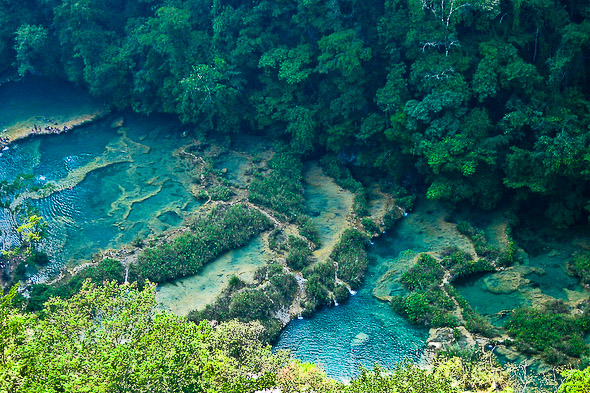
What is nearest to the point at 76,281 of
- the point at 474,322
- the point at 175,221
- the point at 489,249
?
the point at 175,221

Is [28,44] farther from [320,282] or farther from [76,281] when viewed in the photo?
[320,282]

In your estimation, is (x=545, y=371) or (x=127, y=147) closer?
(x=545, y=371)

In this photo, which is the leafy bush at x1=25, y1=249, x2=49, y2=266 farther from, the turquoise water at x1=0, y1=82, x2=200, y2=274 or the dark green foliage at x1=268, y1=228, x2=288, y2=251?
the dark green foliage at x1=268, y1=228, x2=288, y2=251

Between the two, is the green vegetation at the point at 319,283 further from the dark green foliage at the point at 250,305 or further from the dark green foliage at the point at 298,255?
the dark green foliage at the point at 250,305

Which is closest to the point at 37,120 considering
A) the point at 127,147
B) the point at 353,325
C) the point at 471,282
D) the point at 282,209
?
the point at 127,147

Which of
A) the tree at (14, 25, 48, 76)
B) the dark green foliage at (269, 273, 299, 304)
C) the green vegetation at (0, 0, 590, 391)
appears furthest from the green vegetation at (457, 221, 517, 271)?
the tree at (14, 25, 48, 76)

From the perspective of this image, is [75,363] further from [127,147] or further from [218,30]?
[218,30]
